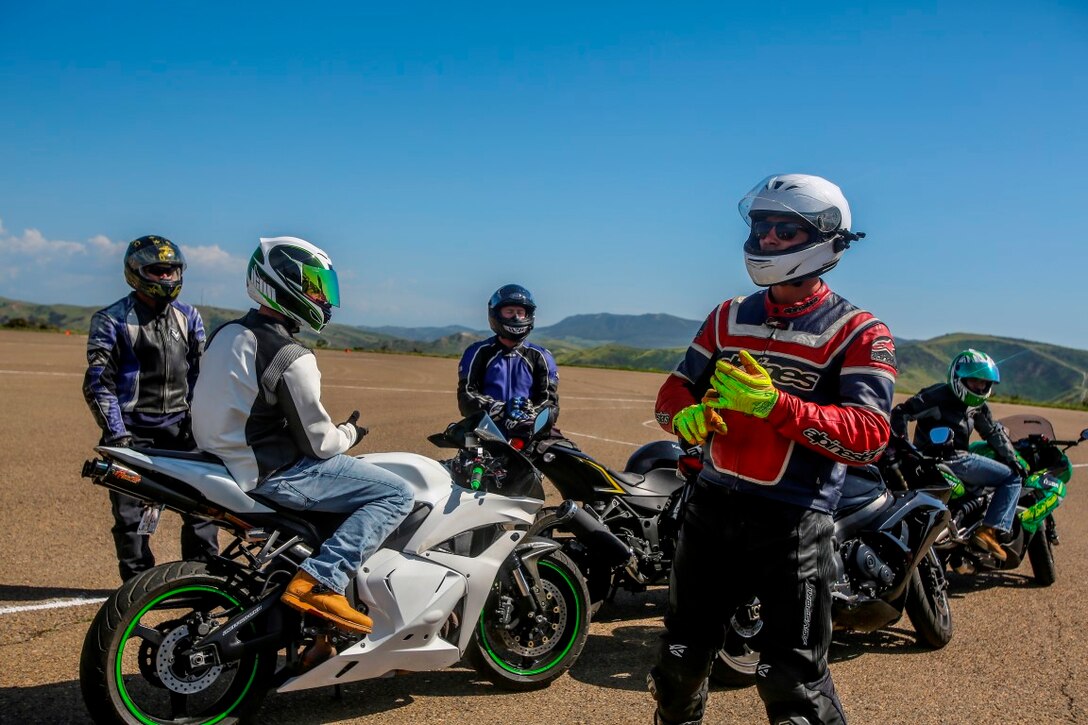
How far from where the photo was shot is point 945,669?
5148 mm

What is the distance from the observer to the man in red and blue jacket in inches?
116

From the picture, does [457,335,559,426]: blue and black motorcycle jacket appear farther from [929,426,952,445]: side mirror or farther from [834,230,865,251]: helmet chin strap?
[834,230,865,251]: helmet chin strap

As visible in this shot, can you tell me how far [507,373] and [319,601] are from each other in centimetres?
311

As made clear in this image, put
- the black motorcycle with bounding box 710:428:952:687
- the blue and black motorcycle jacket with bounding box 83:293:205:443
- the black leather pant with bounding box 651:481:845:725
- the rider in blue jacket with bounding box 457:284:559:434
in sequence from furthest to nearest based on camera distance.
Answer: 1. the rider in blue jacket with bounding box 457:284:559:434
2. the blue and black motorcycle jacket with bounding box 83:293:205:443
3. the black motorcycle with bounding box 710:428:952:687
4. the black leather pant with bounding box 651:481:845:725

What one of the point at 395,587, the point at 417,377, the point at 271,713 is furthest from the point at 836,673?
the point at 417,377

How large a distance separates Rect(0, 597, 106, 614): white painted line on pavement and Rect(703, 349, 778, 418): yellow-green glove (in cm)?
435

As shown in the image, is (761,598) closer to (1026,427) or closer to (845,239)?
(845,239)

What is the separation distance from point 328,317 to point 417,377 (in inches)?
770

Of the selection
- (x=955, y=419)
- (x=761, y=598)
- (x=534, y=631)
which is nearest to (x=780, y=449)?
(x=761, y=598)

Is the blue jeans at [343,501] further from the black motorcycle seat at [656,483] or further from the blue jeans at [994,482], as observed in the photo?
the blue jeans at [994,482]

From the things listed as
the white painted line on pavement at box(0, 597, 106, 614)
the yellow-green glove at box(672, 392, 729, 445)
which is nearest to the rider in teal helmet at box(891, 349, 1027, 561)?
the yellow-green glove at box(672, 392, 729, 445)

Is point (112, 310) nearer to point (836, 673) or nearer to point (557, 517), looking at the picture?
point (557, 517)

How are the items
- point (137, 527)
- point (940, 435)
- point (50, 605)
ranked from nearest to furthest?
point (50, 605), point (137, 527), point (940, 435)

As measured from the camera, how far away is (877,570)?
5070 millimetres
